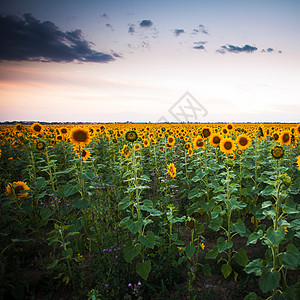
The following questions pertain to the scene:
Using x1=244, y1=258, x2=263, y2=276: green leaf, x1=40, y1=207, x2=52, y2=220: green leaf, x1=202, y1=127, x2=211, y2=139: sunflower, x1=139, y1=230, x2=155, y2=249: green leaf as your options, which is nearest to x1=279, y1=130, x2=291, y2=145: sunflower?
x1=202, y1=127, x2=211, y2=139: sunflower

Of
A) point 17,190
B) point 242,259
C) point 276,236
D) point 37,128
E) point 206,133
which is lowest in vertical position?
point 242,259

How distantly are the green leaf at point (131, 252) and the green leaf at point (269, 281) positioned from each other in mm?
1466

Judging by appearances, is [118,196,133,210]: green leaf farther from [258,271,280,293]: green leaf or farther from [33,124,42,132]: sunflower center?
[33,124,42,132]: sunflower center

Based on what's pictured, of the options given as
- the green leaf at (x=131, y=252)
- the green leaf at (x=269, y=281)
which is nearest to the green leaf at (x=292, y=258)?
the green leaf at (x=269, y=281)

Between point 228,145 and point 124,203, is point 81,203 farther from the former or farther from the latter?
point 228,145

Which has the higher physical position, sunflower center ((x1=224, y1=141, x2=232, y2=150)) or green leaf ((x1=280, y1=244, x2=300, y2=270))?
sunflower center ((x1=224, y1=141, x2=232, y2=150))

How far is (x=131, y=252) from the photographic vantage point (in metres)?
2.71

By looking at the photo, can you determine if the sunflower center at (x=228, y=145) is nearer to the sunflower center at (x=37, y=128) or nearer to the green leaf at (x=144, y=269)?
the green leaf at (x=144, y=269)

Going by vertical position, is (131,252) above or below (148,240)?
below

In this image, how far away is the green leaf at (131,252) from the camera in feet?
8.70

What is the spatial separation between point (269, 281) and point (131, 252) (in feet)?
5.36

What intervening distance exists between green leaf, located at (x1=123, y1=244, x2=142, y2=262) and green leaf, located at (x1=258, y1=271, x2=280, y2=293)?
4.81 feet

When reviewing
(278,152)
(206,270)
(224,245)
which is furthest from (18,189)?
(278,152)

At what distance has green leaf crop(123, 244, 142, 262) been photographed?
8.70 feet
